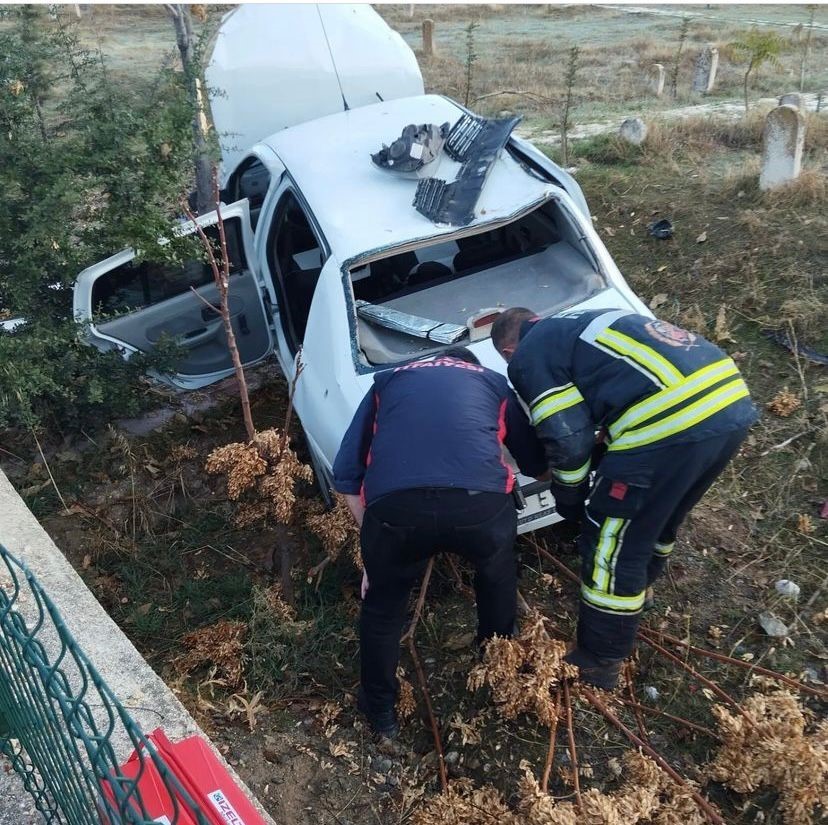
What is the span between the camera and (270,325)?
440cm

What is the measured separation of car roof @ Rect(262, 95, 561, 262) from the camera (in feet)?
12.3

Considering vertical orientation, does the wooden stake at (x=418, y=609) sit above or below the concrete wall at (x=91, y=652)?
below

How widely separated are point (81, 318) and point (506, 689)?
9.94 ft

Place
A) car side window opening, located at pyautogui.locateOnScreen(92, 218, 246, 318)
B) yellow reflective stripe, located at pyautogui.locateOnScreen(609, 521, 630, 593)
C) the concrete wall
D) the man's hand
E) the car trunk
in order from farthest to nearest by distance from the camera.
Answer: the car trunk, car side window opening, located at pyautogui.locateOnScreen(92, 218, 246, 318), the man's hand, yellow reflective stripe, located at pyautogui.locateOnScreen(609, 521, 630, 593), the concrete wall

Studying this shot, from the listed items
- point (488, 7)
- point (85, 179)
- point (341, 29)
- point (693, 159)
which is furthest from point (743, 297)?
point (488, 7)

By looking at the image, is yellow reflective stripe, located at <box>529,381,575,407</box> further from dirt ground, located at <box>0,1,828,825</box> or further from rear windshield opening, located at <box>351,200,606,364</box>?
dirt ground, located at <box>0,1,828,825</box>

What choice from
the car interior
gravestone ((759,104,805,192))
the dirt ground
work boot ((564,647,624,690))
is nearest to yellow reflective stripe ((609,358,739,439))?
work boot ((564,647,624,690))

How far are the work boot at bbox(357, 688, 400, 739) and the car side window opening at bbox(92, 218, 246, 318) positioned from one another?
8.54ft

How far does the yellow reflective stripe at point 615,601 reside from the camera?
2877 mm

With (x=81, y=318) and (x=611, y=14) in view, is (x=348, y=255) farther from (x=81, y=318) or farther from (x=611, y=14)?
(x=611, y=14)

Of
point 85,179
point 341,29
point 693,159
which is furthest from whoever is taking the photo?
point 693,159

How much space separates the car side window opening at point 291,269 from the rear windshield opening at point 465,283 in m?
0.30

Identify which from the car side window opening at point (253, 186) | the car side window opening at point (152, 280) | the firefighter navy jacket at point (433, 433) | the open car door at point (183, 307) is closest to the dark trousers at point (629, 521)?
the firefighter navy jacket at point (433, 433)

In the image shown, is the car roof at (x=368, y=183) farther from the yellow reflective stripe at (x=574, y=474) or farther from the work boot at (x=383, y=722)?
the work boot at (x=383, y=722)
